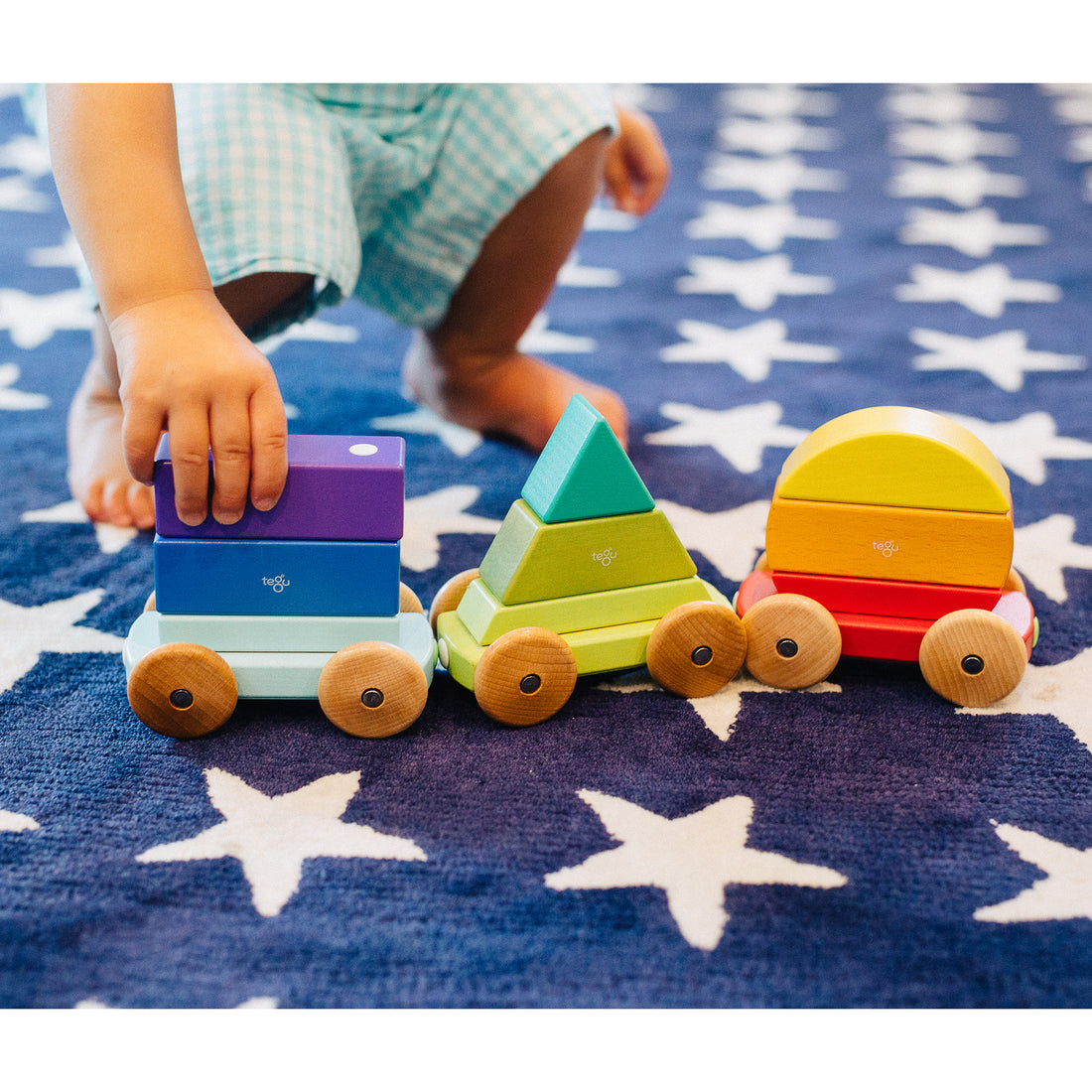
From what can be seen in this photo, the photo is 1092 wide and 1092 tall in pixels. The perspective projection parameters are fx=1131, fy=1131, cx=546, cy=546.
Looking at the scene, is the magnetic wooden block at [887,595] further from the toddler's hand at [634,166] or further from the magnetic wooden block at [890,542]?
the toddler's hand at [634,166]

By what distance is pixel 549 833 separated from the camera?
0.62m

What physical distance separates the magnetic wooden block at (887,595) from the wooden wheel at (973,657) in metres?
0.02

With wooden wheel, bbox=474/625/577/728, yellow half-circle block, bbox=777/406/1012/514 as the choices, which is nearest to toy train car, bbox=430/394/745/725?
wooden wheel, bbox=474/625/577/728

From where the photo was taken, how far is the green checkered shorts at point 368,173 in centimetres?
88

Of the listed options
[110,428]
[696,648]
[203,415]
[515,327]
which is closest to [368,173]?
[515,327]

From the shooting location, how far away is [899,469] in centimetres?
73

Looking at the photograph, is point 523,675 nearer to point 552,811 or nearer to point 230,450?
point 552,811

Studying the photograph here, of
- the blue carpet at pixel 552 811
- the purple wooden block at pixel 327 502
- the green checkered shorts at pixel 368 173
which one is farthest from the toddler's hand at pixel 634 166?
the purple wooden block at pixel 327 502

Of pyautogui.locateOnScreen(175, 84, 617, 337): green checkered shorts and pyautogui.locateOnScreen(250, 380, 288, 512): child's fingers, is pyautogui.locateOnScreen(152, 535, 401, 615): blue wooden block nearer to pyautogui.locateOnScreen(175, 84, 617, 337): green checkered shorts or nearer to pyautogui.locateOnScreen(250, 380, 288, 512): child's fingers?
pyautogui.locateOnScreen(250, 380, 288, 512): child's fingers

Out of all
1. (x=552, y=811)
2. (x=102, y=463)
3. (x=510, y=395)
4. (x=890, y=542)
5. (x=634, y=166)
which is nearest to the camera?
(x=552, y=811)

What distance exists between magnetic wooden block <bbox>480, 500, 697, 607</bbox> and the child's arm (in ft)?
0.49

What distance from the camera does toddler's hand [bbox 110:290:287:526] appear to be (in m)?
0.64

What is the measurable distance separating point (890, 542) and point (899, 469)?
0.16 ft

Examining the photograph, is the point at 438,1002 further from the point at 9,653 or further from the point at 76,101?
the point at 76,101
